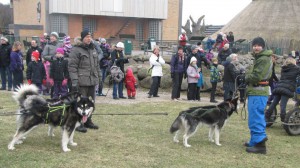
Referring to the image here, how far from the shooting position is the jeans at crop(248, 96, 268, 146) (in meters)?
6.81

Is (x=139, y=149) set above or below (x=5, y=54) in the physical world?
below

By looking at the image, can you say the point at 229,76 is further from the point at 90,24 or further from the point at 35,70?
the point at 90,24

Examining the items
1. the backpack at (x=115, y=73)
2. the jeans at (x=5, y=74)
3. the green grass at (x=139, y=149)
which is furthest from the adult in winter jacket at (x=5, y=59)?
the green grass at (x=139, y=149)

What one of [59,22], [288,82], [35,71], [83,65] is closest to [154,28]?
[59,22]

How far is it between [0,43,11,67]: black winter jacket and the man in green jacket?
9506mm

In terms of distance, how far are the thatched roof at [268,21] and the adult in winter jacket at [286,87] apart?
3396cm

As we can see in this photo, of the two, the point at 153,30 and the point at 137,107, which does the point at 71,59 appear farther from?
the point at 153,30

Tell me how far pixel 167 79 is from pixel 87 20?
18951 millimetres

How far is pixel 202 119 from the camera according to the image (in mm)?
7168

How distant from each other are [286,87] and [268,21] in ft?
129

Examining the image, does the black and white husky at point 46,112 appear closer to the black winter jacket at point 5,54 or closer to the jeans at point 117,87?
the jeans at point 117,87

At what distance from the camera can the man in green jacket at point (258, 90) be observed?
22.0 ft

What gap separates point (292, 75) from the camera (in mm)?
8867

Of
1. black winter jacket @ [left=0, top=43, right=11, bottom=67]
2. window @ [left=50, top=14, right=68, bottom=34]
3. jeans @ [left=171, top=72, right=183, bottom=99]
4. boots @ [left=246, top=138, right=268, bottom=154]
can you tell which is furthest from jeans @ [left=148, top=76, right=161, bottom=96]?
window @ [left=50, top=14, right=68, bottom=34]
